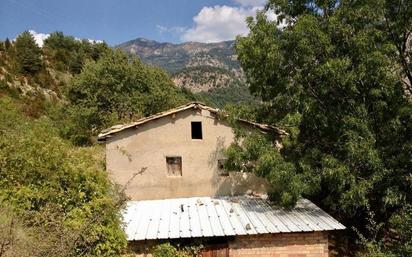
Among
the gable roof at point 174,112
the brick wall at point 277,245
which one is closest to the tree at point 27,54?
the gable roof at point 174,112

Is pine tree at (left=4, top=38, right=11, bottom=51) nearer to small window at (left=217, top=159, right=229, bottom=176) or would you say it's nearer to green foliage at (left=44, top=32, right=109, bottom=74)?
green foliage at (left=44, top=32, right=109, bottom=74)

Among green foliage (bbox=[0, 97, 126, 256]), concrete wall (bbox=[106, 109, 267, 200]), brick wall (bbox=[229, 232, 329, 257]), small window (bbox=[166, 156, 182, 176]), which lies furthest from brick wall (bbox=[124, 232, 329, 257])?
small window (bbox=[166, 156, 182, 176])

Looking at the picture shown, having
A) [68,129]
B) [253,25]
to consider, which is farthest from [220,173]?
[68,129]

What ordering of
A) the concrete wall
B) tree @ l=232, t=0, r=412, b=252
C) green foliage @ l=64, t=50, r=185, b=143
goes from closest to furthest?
tree @ l=232, t=0, r=412, b=252 < the concrete wall < green foliage @ l=64, t=50, r=185, b=143

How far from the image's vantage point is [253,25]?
15148 millimetres

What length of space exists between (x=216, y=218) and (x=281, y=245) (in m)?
2.39

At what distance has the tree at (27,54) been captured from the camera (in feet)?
178

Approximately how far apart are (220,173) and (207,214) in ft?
9.79

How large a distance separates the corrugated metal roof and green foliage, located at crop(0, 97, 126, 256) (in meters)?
1.60

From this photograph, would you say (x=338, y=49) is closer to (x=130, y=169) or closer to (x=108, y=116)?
(x=130, y=169)

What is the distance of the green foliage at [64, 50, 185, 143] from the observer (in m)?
33.0

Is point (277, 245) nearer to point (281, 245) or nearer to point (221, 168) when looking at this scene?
point (281, 245)

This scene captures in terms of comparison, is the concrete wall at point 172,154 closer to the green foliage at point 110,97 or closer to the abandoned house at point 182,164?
the abandoned house at point 182,164

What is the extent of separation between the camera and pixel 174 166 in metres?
16.7
